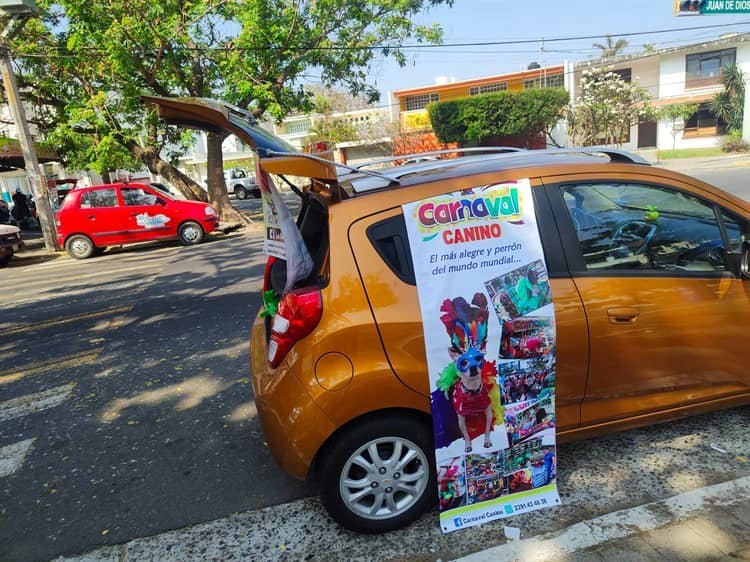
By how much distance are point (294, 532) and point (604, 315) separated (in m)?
1.87

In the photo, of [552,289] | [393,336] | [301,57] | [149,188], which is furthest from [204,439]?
[301,57]

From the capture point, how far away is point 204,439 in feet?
11.9

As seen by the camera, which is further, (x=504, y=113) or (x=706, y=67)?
(x=706, y=67)

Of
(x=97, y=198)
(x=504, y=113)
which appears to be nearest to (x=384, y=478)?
(x=97, y=198)

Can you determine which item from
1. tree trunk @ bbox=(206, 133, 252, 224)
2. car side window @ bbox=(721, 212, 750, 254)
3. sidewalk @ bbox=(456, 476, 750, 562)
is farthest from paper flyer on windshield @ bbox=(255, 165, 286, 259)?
tree trunk @ bbox=(206, 133, 252, 224)

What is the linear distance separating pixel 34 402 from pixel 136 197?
981 centimetres

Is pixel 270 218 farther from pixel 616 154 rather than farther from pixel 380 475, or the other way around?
Result: pixel 616 154

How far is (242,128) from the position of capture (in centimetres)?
265

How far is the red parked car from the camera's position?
13055 millimetres

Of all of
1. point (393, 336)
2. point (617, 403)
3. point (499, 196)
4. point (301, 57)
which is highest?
point (301, 57)

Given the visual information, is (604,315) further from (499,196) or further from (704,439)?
(704,439)

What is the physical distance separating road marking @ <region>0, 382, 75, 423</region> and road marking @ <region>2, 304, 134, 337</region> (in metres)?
2.54

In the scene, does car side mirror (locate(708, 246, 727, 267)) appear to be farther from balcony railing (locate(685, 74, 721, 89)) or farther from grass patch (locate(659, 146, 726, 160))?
balcony railing (locate(685, 74, 721, 89))

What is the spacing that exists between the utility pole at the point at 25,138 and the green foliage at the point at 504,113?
79.0 ft
